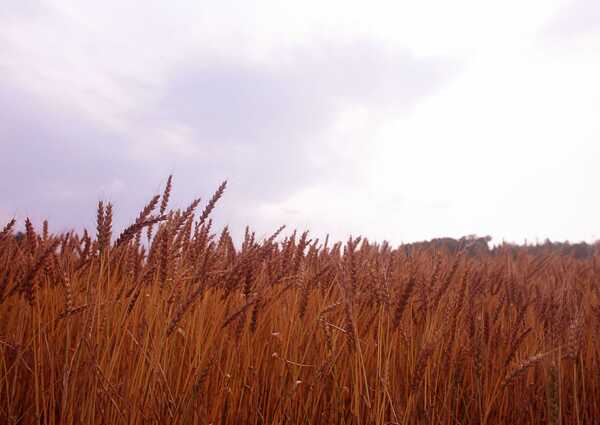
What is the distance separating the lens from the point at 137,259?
7.20 feet

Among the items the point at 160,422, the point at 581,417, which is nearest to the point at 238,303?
the point at 160,422

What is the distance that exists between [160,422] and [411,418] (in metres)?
0.85

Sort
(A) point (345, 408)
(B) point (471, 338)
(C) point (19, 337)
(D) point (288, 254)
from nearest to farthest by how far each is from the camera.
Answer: (C) point (19, 337)
(A) point (345, 408)
(B) point (471, 338)
(D) point (288, 254)

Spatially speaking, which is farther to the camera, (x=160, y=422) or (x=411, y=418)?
(x=411, y=418)

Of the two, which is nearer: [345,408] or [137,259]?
[345,408]

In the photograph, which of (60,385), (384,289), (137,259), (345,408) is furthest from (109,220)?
(345,408)

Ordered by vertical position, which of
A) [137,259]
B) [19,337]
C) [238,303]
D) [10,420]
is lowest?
[10,420]

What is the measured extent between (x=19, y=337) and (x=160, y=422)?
2.11ft

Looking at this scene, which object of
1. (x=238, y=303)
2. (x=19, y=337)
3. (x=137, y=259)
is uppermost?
(x=137, y=259)

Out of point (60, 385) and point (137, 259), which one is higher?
point (137, 259)

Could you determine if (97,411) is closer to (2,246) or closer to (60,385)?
(60,385)

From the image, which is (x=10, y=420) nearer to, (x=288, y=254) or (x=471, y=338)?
(x=288, y=254)

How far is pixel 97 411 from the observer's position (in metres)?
1.39

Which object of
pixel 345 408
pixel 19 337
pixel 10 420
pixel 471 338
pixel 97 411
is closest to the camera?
pixel 10 420
